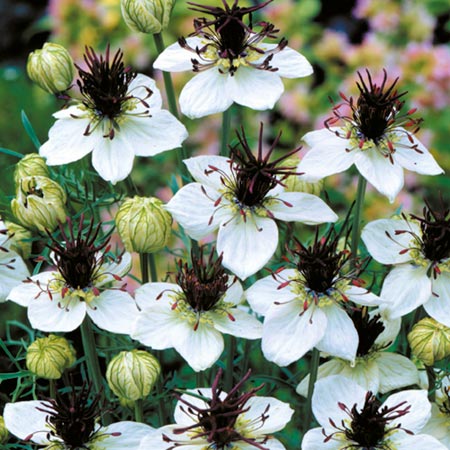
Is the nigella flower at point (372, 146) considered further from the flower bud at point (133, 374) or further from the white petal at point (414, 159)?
the flower bud at point (133, 374)

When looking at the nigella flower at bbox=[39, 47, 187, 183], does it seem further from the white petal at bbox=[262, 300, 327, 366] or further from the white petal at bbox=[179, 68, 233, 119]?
the white petal at bbox=[262, 300, 327, 366]

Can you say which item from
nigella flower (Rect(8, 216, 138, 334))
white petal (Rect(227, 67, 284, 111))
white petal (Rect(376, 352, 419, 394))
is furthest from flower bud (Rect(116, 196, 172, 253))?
white petal (Rect(376, 352, 419, 394))

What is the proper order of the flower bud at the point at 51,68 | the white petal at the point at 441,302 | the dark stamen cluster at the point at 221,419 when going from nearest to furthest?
the dark stamen cluster at the point at 221,419, the white petal at the point at 441,302, the flower bud at the point at 51,68

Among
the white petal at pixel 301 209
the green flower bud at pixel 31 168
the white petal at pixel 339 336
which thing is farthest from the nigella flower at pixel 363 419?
the green flower bud at pixel 31 168

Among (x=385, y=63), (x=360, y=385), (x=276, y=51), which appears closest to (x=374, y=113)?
(x=276, y=51)

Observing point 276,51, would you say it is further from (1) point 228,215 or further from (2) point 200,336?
(2) point 200,336

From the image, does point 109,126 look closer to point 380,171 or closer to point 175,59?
point 175,59
